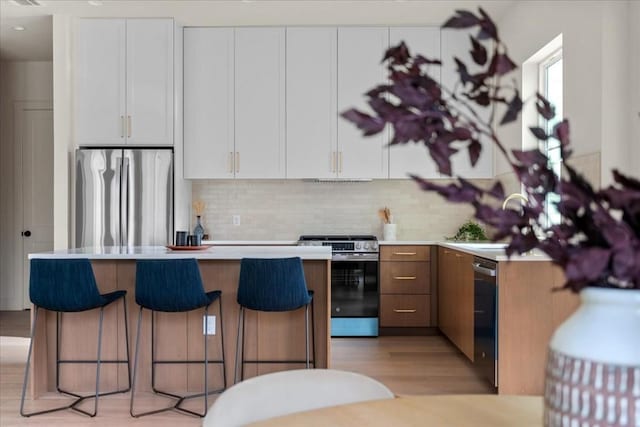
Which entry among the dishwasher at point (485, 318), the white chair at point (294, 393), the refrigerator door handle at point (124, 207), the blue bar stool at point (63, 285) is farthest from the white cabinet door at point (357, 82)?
the white chair at point (294, 393)

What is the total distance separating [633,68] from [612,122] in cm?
33

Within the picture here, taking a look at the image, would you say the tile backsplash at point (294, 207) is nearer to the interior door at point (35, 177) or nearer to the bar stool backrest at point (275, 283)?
the interior door at point (35, 177)

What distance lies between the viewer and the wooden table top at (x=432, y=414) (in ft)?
3.09

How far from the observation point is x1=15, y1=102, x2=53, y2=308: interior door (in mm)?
6379

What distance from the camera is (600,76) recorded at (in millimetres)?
3156

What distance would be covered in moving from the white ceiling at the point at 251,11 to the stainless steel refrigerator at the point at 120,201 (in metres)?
1.31

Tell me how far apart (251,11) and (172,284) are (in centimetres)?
301

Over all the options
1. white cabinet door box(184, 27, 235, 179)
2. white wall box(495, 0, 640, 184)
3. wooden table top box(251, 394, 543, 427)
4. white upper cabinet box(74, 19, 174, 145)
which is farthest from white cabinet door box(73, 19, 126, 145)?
wooden table top box(251, 394, 543, 427)

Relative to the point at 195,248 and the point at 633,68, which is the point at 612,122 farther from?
the point at 195,248

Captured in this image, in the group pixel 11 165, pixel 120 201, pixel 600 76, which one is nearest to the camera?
pixel 600 76

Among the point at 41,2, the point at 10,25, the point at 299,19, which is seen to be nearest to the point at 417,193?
the point at 299,19

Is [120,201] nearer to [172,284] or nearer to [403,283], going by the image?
[172,284]

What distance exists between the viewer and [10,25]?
5105mm

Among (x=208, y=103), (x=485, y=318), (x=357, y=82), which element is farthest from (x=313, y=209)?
(x=485, y=318)
